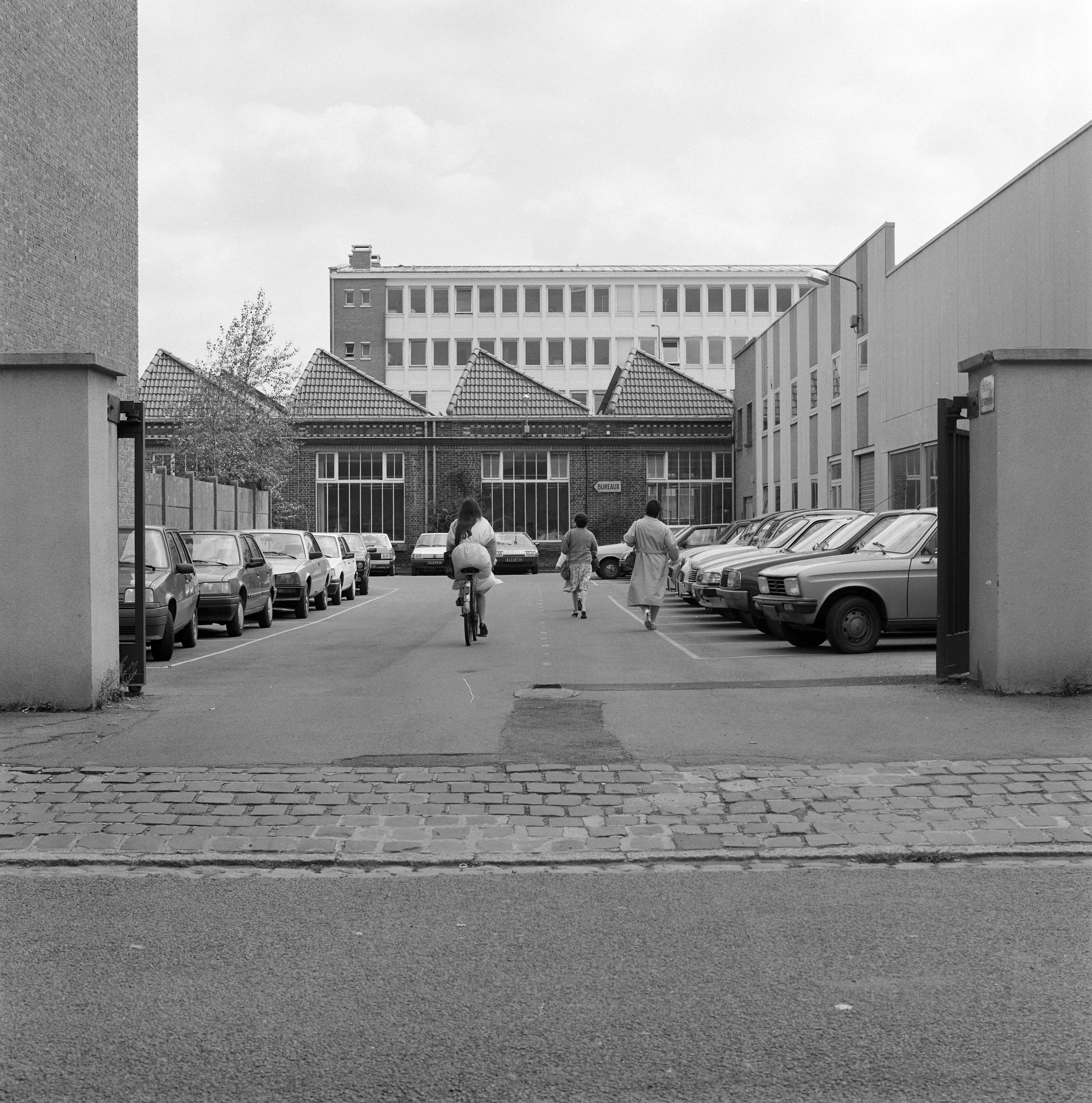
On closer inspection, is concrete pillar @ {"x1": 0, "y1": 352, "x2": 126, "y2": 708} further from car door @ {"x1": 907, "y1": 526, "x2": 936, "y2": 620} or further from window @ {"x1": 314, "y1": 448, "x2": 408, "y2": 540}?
window @ {"x1": 314, "y1": 448, "x2": 408, "y2": 540}

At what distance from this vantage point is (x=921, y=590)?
14578 mm

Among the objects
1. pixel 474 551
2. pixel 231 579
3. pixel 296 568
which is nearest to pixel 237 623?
pixel 231 579

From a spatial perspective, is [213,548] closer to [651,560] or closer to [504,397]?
[651,560]

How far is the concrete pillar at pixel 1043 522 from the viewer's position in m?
9.86

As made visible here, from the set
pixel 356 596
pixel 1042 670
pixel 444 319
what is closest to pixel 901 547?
pixel 1042 670

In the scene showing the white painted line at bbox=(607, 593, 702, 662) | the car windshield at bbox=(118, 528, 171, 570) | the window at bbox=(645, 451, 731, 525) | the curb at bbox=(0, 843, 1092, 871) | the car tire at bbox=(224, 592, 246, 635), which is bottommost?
the curb at bbox=(0, 843, 1092, 871)

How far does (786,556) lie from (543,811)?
1076cm

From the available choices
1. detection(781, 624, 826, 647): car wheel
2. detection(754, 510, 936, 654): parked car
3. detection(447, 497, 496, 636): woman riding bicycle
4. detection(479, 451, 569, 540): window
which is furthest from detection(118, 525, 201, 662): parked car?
detection(479, 451, 569, 540): window

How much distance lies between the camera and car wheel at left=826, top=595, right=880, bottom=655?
47.3 ft

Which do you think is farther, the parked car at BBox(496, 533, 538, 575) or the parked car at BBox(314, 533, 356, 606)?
the parked car at BBox(496, 533, 538, 575)

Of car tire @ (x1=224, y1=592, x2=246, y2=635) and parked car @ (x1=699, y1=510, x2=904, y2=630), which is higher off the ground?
parked car @ (x1=699, y1=510, x2=904, y2=630)

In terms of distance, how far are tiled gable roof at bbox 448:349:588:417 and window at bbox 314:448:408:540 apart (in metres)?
3.96

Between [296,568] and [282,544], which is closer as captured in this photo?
[296,568]

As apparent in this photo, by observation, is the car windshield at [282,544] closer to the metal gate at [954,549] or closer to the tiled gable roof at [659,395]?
the metal gate at [954,549]
